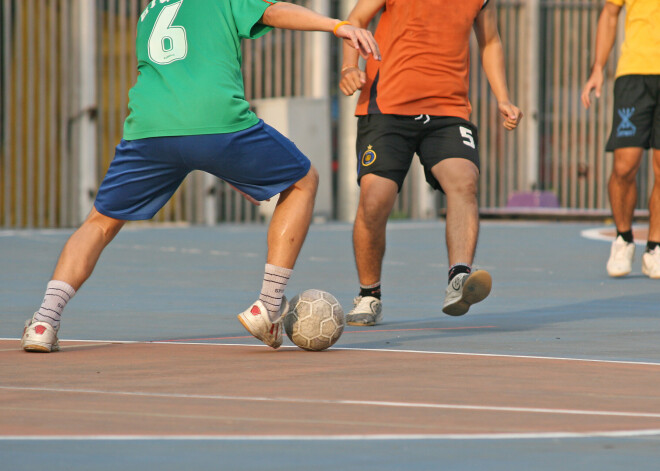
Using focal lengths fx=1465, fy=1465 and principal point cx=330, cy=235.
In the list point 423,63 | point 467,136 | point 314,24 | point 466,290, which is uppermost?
point 314,24

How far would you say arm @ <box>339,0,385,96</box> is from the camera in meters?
7.07

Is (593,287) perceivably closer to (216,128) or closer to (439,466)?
(216,128)

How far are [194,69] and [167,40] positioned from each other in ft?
0.57

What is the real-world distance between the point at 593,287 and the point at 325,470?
6305 millimetres

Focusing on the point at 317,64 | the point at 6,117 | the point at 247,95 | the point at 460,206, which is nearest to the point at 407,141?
the point at 460,206

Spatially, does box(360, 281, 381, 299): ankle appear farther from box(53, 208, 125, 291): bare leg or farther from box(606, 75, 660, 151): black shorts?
box(606, 75, 660, 151): black shorts

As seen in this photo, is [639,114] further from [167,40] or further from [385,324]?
[167,40]

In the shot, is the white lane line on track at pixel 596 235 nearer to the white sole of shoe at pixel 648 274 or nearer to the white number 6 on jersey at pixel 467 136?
the white sole of shoe at pixel 648 274

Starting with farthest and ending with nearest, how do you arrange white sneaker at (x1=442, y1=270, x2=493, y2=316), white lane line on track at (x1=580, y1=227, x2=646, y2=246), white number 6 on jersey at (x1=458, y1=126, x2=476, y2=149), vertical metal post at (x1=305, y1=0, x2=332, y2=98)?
vertical metal post at (x1=305, y1=0, x2=332, y2=98) → white lane line on track at (x1=580, y1=227, x2=646, y2=246) → white number 6 on jersey at (x1=458, y1=126, x2=476, y2=149) → white sneaker at (x1=442, y1=270, x2=493, y2=316)

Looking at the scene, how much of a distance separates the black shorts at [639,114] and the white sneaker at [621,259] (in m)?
0.69

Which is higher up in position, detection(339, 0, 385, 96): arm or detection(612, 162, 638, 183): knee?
detection(339, 0, 385, 96): arm

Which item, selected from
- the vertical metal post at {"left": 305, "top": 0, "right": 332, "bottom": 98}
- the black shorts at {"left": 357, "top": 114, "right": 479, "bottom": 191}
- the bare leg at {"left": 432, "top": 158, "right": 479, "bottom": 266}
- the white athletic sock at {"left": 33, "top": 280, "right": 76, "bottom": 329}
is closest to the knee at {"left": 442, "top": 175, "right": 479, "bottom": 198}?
the bare leg at {"left": 432, "top": 158, "right": 479, "bottom": 266}

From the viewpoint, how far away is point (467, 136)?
7.45m

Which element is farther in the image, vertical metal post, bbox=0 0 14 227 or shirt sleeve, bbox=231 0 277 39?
vertical metal post, bbox=0 0 14 227
